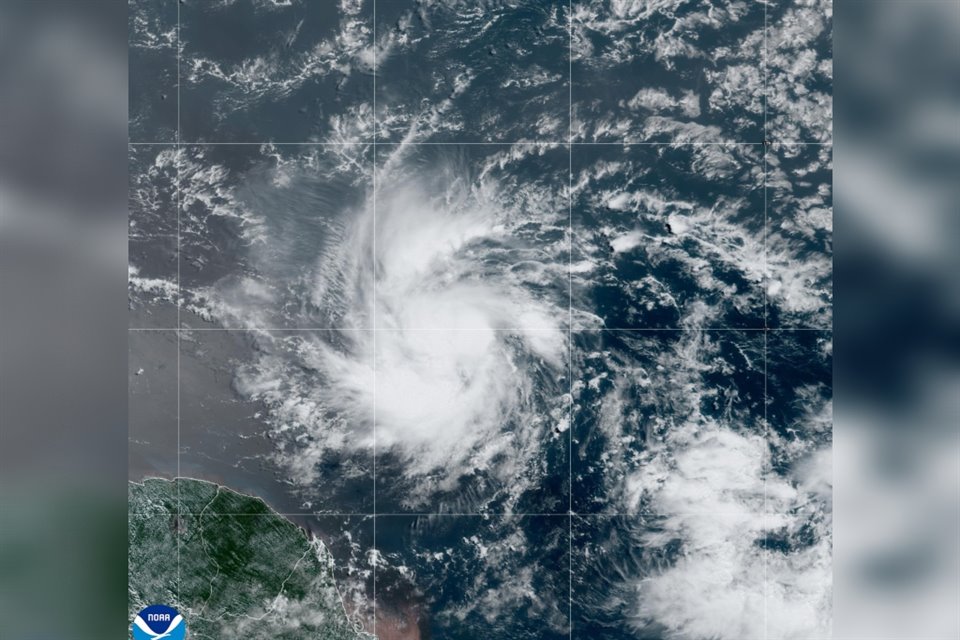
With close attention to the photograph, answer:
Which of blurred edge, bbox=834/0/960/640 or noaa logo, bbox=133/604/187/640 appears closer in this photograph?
blurred edge, bbox=834/0/960/640

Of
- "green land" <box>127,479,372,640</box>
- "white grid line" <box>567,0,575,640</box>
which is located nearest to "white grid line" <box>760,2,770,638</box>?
"white grid line" <box>567,0,575,640</box>

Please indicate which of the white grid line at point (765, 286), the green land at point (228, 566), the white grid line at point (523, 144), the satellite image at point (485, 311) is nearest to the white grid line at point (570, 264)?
the satellite image at point (485, 311)

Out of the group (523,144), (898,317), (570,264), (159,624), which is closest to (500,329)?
(570,264)

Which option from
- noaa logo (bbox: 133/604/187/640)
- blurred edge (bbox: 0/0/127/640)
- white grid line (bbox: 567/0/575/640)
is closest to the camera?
blurred edge (bbox: 0/0/127/640)

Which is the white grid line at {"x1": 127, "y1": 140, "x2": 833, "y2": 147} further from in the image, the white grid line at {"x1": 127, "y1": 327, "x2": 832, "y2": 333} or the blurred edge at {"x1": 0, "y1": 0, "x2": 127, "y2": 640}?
the blurred edge at {"x1": 0, "y1": 0, "x2": 127, "y2": 640}

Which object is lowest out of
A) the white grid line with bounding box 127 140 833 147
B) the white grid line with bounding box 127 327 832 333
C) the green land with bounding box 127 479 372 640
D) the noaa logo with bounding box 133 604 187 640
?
the noaa logo with bounding box 133 604 187 640

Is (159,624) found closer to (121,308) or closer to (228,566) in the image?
(228,566)

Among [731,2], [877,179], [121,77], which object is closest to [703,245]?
[731,2]

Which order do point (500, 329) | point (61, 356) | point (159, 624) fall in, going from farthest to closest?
point (500, 329), point (159, 624), point (61, 356)
